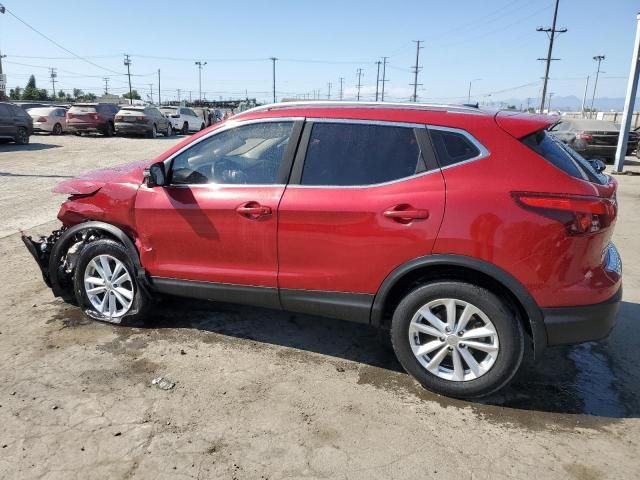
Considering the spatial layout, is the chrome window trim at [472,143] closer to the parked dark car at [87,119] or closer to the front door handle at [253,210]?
the front door handle at [253,210]

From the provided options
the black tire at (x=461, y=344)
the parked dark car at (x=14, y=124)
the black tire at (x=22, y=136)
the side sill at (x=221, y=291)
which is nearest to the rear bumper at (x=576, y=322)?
the black tire at (x=461, y=344)

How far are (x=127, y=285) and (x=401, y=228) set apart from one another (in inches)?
95.3

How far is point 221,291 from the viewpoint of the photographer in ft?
12.6

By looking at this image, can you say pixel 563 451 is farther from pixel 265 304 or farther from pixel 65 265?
pixel 65 265

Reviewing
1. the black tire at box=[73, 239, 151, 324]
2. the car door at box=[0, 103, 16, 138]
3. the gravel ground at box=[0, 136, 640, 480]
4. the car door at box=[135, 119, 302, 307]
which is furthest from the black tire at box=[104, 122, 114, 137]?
the car door at box=[135, 119, 302, 307]

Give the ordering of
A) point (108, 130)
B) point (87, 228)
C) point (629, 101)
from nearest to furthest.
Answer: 1. point (87, 228)
2. point (629, 101)
3. point (108, 130)

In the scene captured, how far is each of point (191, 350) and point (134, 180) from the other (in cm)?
143

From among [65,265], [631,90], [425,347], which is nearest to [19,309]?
[65,265]

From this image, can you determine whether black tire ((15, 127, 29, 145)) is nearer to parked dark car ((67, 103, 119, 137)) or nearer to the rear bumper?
parked dark car ((67, 103, 119, 137))

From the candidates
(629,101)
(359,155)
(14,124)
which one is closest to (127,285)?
(359,155)

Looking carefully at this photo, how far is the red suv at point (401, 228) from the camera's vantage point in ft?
9.95

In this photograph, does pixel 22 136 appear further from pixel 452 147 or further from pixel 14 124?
pixel 452 147

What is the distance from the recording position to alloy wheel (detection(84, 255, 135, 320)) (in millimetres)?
4227

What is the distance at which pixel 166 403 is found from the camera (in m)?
3.20
